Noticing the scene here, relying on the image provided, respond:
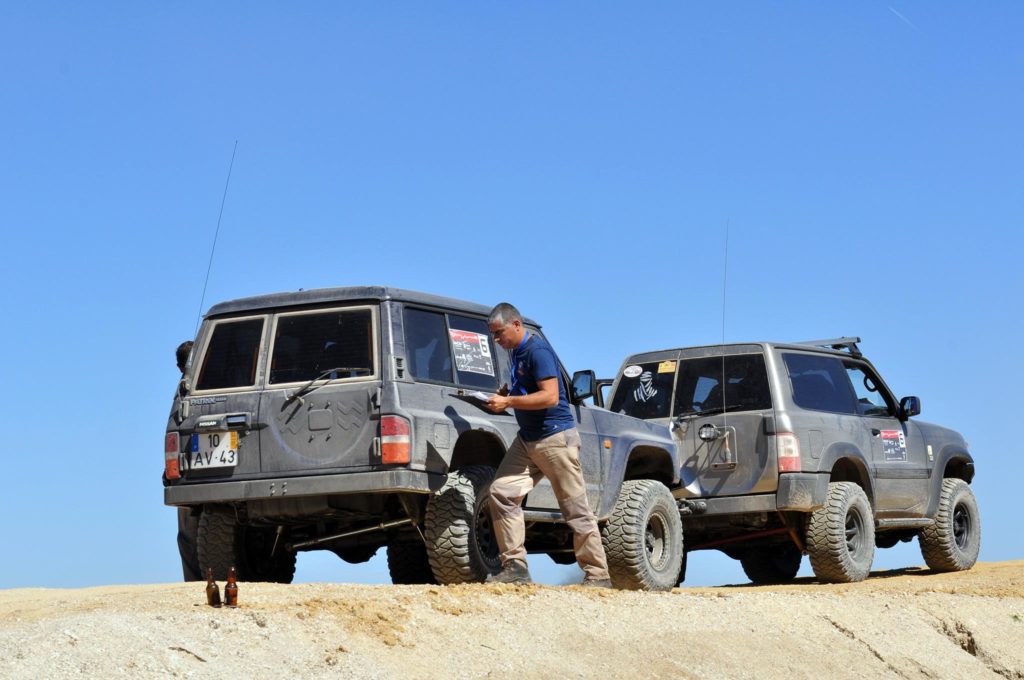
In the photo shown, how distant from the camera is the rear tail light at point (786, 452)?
13359 mm

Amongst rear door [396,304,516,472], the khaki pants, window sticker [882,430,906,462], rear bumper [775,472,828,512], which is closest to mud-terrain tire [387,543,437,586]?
rear door [396,304,516,472]

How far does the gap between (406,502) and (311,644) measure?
8.80 ft

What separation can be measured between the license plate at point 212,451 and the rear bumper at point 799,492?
5579 mm

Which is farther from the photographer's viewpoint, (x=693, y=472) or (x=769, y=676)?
(x=693, y=472)

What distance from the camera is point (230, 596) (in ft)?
24.0

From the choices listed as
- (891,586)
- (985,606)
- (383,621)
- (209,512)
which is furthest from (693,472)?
(383,621)

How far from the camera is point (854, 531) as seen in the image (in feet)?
46.7

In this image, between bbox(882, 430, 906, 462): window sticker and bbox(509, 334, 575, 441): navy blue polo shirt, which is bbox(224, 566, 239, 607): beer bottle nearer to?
bbox(509, 334, 575, 441): navy blue polo shirt

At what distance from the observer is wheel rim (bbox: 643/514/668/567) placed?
37.1ft

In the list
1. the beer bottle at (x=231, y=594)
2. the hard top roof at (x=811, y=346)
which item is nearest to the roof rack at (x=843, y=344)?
the hard top roof at (x=811, y=346)

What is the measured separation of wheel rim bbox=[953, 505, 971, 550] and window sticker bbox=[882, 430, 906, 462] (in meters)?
1.60

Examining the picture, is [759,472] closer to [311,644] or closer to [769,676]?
[769,676]

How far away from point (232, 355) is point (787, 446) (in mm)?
5600

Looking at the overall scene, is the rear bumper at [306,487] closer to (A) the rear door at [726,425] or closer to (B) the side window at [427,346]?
(B) the side window at [427,346]
